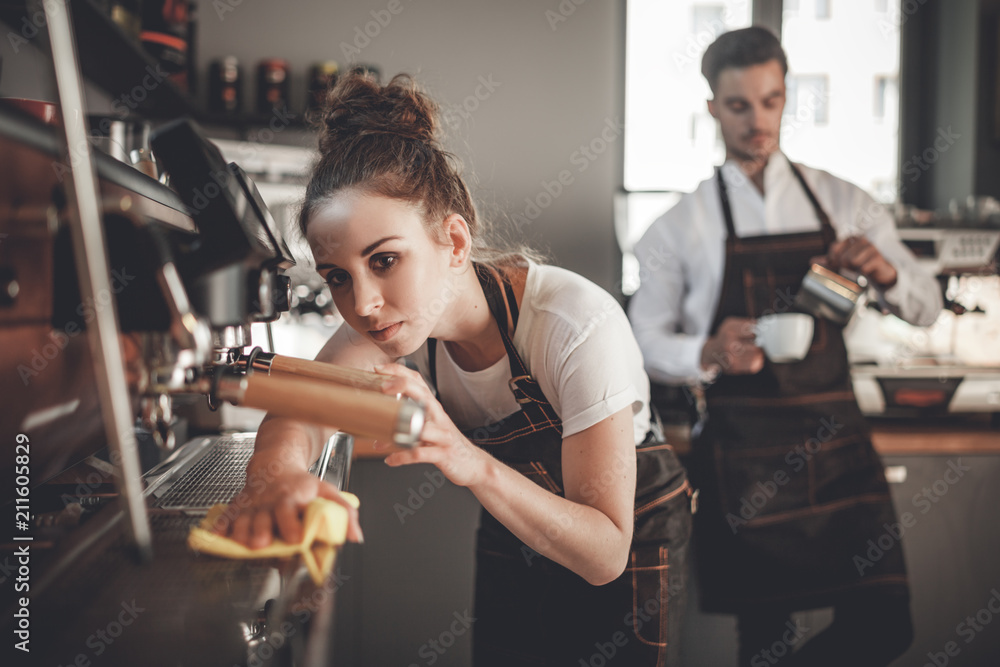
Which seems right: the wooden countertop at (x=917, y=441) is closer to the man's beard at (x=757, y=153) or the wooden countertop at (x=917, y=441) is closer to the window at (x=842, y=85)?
the man's beard at (x=757, y=153)

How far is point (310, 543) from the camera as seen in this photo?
1.94 ft

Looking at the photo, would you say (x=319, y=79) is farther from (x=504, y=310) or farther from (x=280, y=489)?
(x=280, y=489)

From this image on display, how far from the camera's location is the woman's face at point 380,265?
81 cm

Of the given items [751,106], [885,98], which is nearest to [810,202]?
[751,106]

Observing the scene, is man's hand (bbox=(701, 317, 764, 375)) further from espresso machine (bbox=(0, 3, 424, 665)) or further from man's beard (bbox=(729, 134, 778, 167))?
espresso machine (bbox=(0, 3, 424, 665))

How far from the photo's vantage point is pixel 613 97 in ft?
7.50

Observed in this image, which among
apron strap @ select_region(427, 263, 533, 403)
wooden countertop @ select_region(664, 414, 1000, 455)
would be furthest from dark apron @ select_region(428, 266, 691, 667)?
wooden countertop @ select_region(664, 414, 1000, 455)

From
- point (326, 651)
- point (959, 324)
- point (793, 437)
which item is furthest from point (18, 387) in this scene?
point (959, 324)

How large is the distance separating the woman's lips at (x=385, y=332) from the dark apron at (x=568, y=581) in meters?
0.18

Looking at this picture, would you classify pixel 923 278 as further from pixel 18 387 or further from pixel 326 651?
pixel 18 387

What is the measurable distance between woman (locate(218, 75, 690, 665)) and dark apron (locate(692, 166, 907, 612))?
432 mm

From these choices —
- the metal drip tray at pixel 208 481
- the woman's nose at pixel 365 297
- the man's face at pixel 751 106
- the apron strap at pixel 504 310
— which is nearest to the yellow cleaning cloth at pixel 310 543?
the metal drip tray at pixel 208 481

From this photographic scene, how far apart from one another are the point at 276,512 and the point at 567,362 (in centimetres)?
41

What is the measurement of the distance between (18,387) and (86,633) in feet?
1.27
